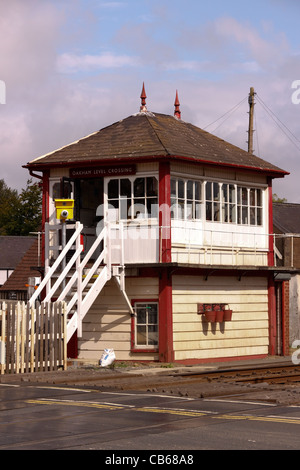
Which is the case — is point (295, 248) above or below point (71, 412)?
above

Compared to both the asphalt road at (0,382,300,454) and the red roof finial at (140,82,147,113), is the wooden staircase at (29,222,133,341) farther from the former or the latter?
the asphalt road at (0,382,300,454)

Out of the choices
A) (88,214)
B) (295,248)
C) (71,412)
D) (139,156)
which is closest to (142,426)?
(71,412)

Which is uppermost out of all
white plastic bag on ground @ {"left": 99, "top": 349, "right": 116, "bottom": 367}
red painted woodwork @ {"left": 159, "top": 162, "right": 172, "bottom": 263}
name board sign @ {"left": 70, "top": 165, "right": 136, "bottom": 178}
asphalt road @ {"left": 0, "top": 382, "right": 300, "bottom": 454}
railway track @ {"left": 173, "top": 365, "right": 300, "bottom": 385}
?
name board sign @ {"left": 70, "top": 165, "right": 136, "bottom": 178}

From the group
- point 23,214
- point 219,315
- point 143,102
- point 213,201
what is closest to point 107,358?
point 219,315

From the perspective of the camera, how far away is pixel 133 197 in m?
24.0

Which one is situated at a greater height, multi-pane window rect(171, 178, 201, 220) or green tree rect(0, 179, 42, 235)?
green tree rect(0, 179, 42, 235)

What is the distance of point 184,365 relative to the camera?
23.1 meters

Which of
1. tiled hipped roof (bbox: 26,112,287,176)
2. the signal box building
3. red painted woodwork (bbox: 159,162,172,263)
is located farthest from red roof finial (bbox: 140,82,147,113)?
red painted woodwork (bbox: 159,162,172,263)

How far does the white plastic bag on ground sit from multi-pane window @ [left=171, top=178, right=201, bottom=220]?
13.7ft

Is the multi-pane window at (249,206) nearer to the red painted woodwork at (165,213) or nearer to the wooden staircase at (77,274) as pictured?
the red painted woodwork at (165,213)

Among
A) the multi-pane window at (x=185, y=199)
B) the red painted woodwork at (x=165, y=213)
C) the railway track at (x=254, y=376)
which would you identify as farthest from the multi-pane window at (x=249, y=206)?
the railway track at (x=254, y=376)

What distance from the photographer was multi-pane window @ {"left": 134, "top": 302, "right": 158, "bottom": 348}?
23.5m
